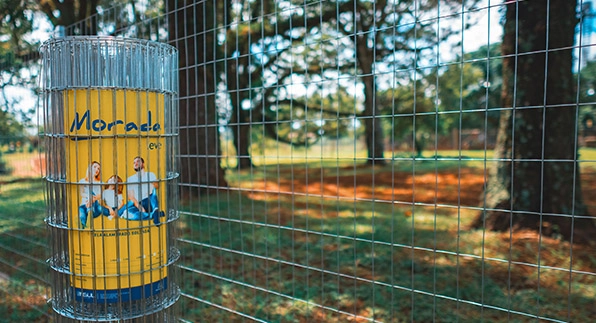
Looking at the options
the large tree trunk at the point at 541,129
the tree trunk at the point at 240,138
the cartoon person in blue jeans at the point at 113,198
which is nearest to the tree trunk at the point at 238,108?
the tree trunk at the point at 240,138

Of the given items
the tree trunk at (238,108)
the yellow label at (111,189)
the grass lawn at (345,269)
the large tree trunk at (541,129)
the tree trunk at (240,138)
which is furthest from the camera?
the large tree trunk at (541,129)

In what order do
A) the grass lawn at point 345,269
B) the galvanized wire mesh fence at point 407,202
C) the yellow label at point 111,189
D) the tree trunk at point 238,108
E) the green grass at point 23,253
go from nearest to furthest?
the yellow label at point 111,189 → the galvanized wire mesh fence at point 407,202 → the grass lawn at point 345,269 → the tree trunk at point 238,108 → the green grass at point 23,253

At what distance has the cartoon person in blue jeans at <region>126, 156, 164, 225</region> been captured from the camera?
1865mm

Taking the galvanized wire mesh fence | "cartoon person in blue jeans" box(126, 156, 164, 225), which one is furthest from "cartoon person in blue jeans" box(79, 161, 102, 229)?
the galvanized wire mesh fence

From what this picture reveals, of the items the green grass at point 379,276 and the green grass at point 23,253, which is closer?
the green grass at point 379,276

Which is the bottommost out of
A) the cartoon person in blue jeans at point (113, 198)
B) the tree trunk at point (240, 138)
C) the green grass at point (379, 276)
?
the green grass at point (379, 276)

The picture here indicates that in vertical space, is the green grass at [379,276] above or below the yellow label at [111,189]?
below

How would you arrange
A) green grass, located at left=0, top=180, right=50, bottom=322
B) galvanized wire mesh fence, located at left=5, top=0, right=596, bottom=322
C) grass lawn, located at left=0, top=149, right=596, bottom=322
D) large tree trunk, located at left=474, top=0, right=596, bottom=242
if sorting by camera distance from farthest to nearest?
1. large tree trunk, located at left=474, top=0, right=596, bottom=242
2. green grass, located at left=0, top=180, right=50, bottom=322
3. grass lawn, located at left=0, top=149, right=596, bottom=322
4. galvanized wire mesh fence, located at left=5, top=0, right=596, bottom=322

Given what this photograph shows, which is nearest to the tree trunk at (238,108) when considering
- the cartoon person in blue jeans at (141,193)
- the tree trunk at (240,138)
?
the tree trunk at (240,138)

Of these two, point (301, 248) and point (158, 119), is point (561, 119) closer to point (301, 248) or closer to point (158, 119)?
point (301, 248)

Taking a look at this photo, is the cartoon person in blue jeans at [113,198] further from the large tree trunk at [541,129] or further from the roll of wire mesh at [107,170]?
the large tree trunk at [541,129]

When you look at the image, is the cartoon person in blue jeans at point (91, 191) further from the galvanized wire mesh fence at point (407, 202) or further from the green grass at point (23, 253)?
the green grass at point (23, 253)

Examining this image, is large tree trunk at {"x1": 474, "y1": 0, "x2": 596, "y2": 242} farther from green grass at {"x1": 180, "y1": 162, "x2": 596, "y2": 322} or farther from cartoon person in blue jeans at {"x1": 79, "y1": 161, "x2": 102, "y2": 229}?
cartoon person in blue jeans at {"x1": 79, "y1": 161, "x2": 102, "y2": 229}

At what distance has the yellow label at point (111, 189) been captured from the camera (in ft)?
5.98
